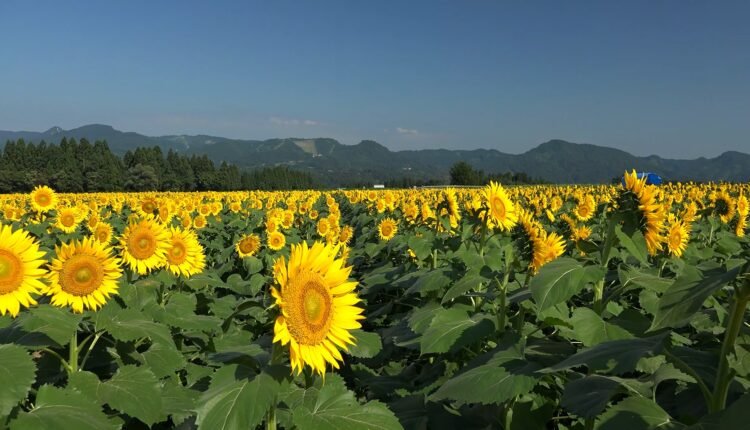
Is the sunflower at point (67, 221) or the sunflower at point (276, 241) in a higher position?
the sunflower at point (67, 221)

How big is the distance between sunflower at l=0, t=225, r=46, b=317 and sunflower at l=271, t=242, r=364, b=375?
206 centimetres

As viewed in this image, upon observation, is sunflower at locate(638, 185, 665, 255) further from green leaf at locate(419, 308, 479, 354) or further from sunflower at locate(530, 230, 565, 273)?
green leaf at locate(419, 308, 479, 354)

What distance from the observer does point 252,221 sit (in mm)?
17109

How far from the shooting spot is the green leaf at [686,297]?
4.22ft

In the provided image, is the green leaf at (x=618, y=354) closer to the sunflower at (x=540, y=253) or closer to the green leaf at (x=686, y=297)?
the green leaf at (x=686, y=297)

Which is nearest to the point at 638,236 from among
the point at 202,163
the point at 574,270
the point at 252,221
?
the point at 574,270

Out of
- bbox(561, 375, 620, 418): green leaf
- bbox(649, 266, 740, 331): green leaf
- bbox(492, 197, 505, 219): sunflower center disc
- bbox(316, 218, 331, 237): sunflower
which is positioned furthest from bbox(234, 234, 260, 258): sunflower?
bbox(649, 266, 740, 331): green leaf

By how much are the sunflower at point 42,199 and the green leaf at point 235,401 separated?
12239 millimetres

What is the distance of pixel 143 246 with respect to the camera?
508 centimetres

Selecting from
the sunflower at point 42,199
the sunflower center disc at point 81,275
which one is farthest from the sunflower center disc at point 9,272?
the sunflower at point 42,199

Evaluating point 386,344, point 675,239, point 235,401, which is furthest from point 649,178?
point 235,401

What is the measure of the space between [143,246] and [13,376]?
3.32 meters

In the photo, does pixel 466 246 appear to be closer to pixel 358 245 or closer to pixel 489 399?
pixel 489 399

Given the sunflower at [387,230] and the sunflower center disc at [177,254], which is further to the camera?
the sunflower at [387,230]
